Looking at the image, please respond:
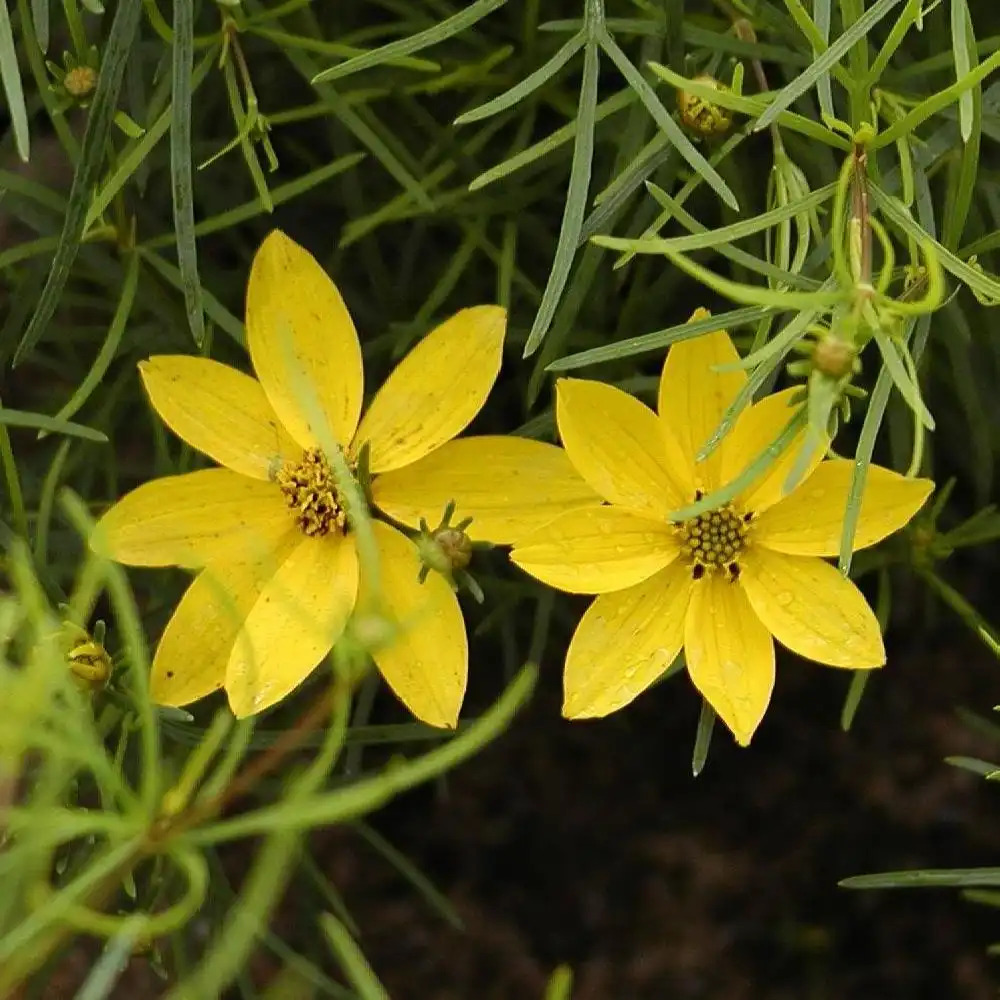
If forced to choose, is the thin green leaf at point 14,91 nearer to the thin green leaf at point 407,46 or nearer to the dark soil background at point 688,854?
the thin green leaf at point 407,46

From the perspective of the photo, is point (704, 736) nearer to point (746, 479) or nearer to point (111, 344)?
point (746, 479)

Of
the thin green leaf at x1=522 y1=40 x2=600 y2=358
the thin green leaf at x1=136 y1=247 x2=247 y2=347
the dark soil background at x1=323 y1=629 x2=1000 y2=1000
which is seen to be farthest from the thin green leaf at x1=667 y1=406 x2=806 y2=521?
the dark soil background at x1=323 y1=629 x2=1000 y2=1000

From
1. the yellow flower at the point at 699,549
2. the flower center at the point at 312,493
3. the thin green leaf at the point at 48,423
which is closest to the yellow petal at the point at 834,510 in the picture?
the yellow flower at the point at 699,549

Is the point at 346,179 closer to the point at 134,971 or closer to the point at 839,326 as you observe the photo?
the point at 839,326

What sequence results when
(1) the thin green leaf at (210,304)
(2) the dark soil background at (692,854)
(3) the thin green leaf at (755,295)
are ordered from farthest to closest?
(2) the dark soil background at (692,854), (1) the thin green leaf at (210,304), (3) the thin green leaf at (755,295)

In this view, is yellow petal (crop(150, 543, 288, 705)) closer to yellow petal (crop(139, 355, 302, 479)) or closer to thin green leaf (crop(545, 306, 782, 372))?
yellow petal (crop(139, 355, 302, 479))

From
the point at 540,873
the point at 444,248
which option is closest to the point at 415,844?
the point at 540,873
